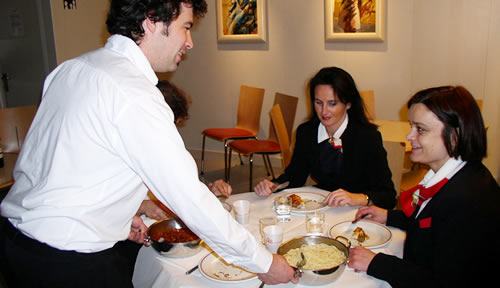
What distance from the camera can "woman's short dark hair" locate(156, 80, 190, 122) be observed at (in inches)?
89.7

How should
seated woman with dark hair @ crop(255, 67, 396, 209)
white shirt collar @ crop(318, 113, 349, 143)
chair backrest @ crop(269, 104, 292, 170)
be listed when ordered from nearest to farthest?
seated woman with dark hair @ crop(255, 67, 396, 209) < white shirt collar @ crop(318, 113, 349, 143) < chair backrest @ crop(269, 104, 292, 170)

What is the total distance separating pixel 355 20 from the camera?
4684 millimetres

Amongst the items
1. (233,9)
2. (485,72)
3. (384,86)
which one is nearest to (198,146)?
(233,9)

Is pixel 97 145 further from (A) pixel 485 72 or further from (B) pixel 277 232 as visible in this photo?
(A) pixel 485 72

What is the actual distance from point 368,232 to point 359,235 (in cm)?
8

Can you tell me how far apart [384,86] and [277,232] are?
3450 mm

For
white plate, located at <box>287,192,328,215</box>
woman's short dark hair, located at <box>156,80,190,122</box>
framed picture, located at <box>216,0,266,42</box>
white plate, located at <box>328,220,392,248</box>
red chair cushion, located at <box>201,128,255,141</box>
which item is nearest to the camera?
white plate, located at <box>328,220,392,248</box>

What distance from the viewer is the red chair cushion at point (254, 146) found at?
→ 4.46m

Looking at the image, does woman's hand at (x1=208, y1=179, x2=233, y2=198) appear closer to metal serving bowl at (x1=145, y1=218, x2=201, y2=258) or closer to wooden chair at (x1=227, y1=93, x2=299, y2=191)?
metal serving bowl at (x1=145, y1=218, x2=201, y2=258)

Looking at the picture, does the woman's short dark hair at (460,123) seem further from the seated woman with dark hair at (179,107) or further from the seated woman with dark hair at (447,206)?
the seated woman with dark hair at (179,107)

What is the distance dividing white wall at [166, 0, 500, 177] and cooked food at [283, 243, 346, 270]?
10.8ft

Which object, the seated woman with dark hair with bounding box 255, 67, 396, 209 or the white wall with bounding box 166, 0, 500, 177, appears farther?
the white wall with bounding box 166, 0, 500, 177

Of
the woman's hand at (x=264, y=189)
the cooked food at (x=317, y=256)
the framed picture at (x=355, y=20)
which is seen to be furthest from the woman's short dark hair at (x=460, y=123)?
the framed picture at (x=355, y=20)

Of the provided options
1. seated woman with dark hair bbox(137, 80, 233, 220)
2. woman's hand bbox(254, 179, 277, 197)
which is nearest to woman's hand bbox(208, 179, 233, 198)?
seated woman with dark hair bbox(137, 80, 233, 220)
